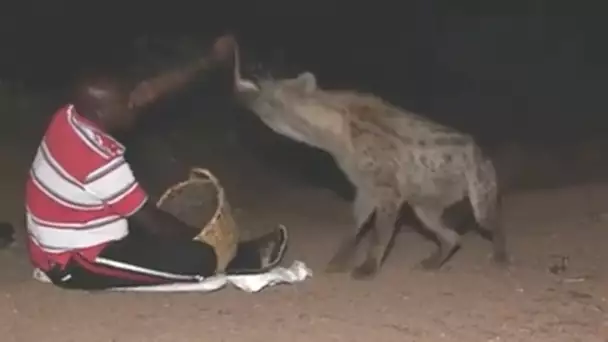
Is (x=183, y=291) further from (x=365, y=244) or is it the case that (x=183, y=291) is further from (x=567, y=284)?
(x=567, y=284)

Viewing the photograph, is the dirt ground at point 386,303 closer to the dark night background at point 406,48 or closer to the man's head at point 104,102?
the man's head at point 104,102

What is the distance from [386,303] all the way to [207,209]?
0.90 metres

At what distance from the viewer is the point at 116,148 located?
10.6 feet

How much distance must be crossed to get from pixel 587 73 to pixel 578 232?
140 centimetres

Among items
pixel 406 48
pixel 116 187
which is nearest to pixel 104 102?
pixel 116 187

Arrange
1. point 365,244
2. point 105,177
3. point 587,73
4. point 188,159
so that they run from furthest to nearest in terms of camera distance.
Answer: point 587,73, point 188,159, point 365,244, point 105,177

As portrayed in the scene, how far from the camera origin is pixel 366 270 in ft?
11.2

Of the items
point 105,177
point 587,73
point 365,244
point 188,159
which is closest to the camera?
point 105,177

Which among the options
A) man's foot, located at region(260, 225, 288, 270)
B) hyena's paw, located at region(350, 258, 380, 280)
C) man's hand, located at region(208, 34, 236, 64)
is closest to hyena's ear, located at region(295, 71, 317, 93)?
man's hand, located at region(208, 34, 236, 64)

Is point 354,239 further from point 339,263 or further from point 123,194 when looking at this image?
point 123,194

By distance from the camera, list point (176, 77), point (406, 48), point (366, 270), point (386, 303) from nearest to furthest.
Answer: point (386, 303), point (366, 270), point (176, 77), point (406, 48)

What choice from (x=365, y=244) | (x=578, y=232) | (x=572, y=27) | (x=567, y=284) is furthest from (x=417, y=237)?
(x=572, y=27)

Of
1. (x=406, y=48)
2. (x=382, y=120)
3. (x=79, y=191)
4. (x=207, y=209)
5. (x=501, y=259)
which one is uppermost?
(x=382, y=120)

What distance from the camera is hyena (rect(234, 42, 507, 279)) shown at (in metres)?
3.49
